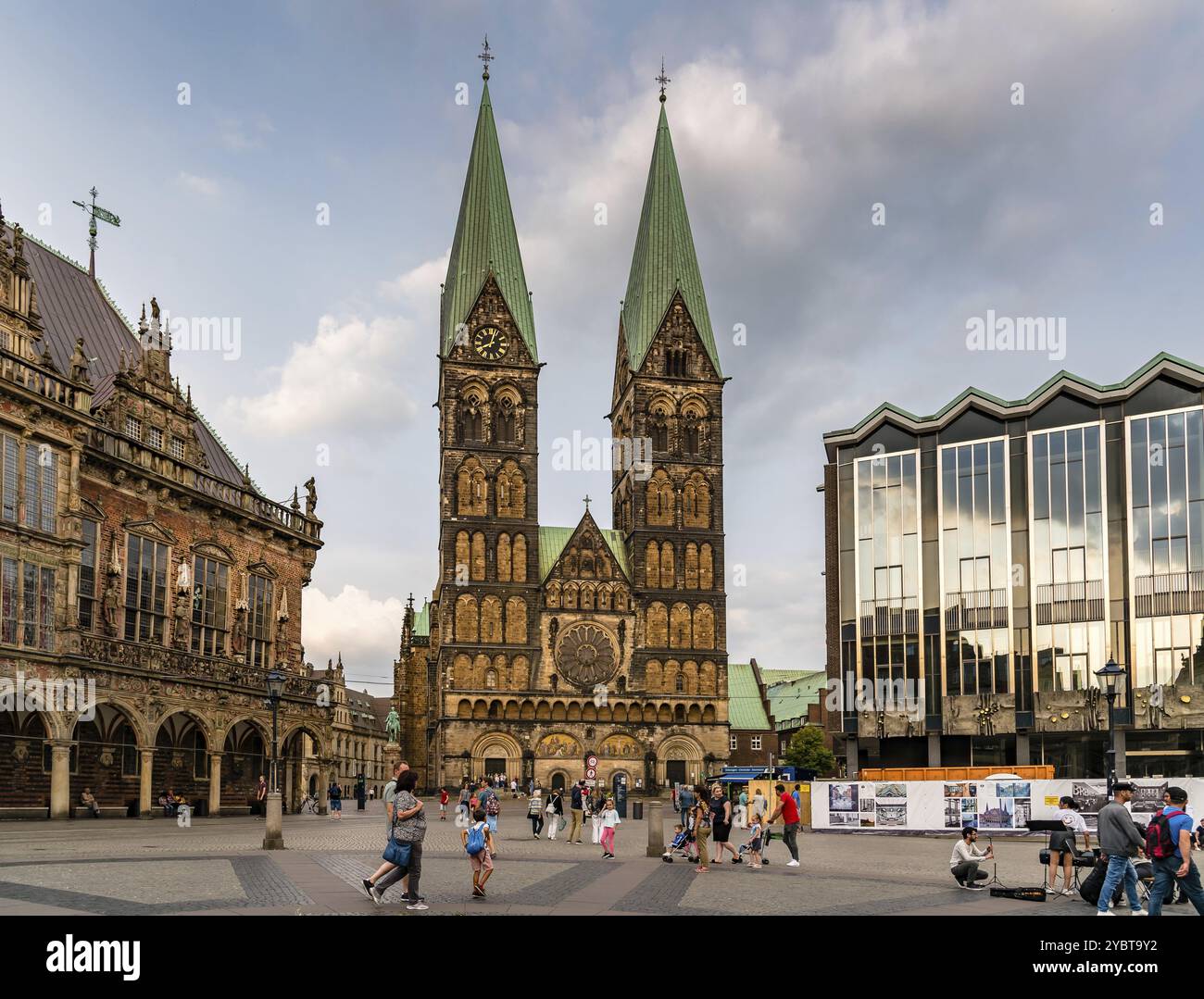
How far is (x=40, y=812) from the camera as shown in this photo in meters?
38.5

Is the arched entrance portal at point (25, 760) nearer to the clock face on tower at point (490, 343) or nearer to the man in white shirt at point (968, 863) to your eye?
the man in white shirt at point (968, 863)

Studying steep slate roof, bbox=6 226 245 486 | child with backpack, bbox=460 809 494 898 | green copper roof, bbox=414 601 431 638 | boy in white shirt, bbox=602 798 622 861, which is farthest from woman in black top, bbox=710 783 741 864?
green copper roof, bbox=414 601 431 638

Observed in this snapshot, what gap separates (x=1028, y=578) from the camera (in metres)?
62.2

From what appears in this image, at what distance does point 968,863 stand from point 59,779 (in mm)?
26780

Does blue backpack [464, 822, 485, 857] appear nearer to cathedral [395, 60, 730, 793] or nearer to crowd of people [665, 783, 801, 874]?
crowd of people [665, 783, 801, 874]

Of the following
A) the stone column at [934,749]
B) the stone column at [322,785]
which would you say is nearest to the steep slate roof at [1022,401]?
the stone column at [934,749]

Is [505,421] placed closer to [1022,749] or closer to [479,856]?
[1022,749]

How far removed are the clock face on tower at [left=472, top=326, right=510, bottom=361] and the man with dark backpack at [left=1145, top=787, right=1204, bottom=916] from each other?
92997 millimetres

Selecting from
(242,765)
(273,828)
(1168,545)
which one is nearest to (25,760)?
(242,765)

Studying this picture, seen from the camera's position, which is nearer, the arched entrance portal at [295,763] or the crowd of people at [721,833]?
the crowd of people at [721,833]

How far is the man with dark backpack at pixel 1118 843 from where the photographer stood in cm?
1589

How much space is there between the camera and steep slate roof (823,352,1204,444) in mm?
59622

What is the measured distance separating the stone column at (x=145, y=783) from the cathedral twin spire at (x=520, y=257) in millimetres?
67592
